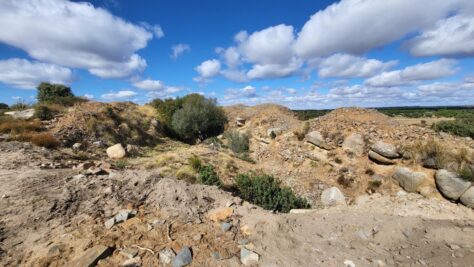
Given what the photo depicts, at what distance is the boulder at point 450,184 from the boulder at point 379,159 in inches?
66.3

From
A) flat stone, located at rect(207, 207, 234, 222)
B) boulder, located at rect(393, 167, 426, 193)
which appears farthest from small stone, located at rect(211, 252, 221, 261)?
boulder, located at rect(393, 167, 426, 193)

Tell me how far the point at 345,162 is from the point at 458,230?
6265 millimetres

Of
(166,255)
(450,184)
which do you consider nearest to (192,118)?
(450,184)

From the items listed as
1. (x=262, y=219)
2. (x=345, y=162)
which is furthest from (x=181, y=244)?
(x=345, y=162)

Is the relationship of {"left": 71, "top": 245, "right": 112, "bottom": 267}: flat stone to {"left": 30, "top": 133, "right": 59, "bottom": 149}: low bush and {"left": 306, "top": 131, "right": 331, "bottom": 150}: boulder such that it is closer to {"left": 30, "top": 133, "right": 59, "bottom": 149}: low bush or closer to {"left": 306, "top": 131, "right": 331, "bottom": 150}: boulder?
{"left": 30, "top": 133, "right": 59, "bottom": 149}: low bush

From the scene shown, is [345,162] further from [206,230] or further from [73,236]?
[73,236]

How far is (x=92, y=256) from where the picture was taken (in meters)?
3.40

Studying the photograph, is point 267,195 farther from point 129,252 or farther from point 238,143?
point 238,143

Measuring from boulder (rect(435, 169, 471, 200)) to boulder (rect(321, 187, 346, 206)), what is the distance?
2.87 m

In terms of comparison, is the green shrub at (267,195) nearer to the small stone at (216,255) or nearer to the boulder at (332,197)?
the boulder at (332,197)

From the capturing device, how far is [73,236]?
3.84 meters

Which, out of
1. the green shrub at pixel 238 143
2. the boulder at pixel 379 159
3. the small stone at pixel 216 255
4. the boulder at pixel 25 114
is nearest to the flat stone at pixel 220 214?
the small stone at pixel 216 255

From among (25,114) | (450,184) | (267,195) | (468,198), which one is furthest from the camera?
(25,114)

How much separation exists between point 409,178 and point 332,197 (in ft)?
8.45
